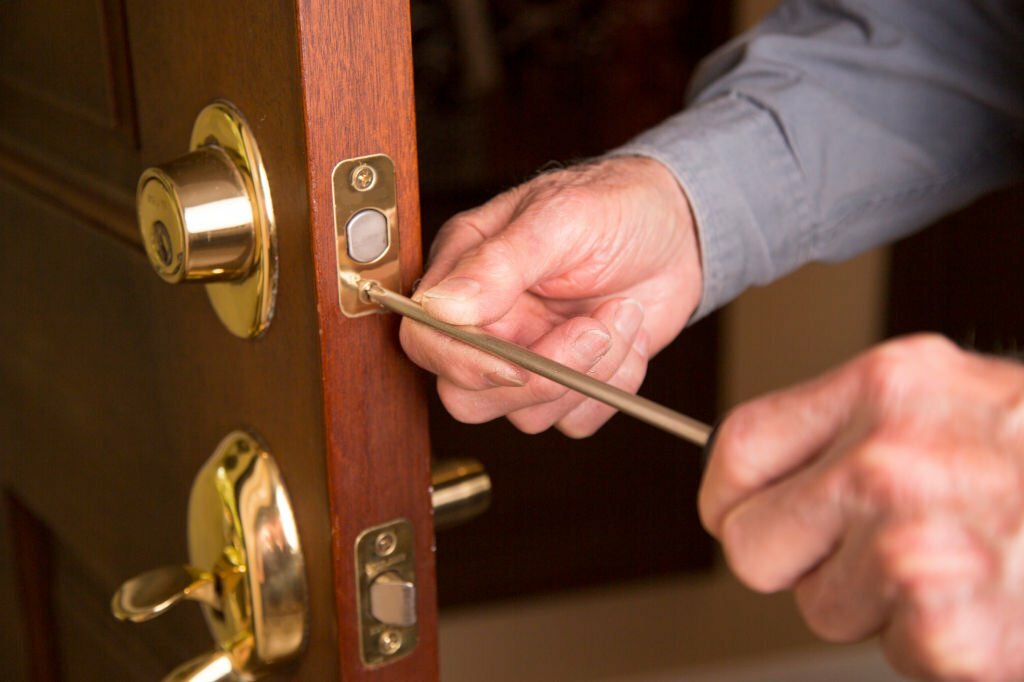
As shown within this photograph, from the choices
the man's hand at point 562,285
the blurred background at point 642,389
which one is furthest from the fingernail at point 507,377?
the blurred background at point 642,389

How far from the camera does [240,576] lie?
55 centimetres

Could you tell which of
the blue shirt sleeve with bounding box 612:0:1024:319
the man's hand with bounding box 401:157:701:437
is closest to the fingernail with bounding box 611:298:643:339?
the man's hand with bounding box 401:157:701:437

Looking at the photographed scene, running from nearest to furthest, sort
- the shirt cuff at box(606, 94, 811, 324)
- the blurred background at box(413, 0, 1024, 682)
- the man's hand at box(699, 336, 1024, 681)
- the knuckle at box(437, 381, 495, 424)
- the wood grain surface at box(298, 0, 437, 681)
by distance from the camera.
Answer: the man's hand at box(699, 336, 1024, 681) < the wood grain surface at box(298, 0, 437, 681) < the knuckle at box(437, 381, 495, 424) < the shirt cuff at box(606, 94, 811, 324) < the blurred background at box(413, 0, 1024, 682)

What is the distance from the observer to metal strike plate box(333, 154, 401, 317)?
1.57 feet

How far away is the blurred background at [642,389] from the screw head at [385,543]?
1214mm

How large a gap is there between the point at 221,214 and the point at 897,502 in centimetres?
30

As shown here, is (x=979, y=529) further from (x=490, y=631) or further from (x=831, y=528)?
(x=490, y=631)

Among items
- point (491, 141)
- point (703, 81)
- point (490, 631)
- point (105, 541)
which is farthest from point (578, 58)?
point (105, 541)

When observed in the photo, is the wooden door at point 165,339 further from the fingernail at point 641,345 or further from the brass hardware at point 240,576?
the fingernail at point 641,345

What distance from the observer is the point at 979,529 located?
332mm

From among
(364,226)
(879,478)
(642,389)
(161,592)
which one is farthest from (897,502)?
(642,389)

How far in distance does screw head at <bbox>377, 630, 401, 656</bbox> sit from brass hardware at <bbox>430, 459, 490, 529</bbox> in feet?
0.20

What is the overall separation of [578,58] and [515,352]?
4.82 feet

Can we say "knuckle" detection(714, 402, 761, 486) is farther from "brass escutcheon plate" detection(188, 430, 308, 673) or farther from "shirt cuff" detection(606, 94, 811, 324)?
"shirt cuff" detection(606, 94, 811, 324)
